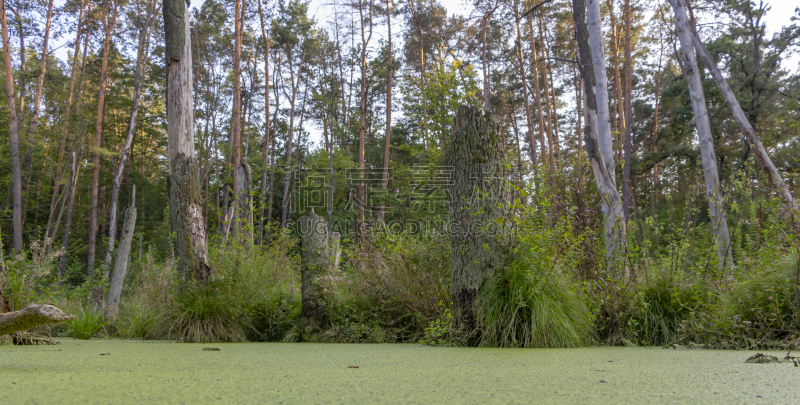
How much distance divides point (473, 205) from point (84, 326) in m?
5.41

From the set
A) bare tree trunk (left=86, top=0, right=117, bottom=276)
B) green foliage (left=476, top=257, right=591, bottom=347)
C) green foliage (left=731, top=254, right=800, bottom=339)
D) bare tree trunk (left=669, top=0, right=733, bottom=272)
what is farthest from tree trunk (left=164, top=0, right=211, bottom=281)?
bare tree trunk (left=86, top=0, right=117, bottom=276)

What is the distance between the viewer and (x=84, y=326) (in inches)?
226

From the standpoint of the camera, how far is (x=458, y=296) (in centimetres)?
371

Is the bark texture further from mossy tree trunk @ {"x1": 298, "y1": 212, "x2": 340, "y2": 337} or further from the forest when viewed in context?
mossy tree trunk @ {"x1": 298, "y1": 212, "x2": 340, "y2": 337}

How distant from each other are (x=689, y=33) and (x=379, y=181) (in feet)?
40.1

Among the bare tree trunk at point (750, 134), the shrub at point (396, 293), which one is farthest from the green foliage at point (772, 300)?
the shrub at point (396, 293)

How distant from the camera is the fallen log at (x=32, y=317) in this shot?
1.62 m

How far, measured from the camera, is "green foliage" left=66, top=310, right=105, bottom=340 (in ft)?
18.8

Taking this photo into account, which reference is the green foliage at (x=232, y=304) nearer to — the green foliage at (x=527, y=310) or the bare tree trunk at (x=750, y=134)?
the green foliage at (x=527, y=310)

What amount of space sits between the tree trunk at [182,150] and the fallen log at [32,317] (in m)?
3.42

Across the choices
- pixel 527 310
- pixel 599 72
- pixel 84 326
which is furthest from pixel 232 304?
pixel 599 72

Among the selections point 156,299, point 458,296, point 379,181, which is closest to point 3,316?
point 458,296

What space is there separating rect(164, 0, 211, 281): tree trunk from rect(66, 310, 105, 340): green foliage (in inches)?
72.3

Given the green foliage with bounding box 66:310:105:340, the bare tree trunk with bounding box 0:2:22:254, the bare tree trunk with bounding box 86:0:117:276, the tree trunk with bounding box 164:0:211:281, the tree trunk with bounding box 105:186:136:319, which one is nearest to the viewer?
the tree trunk with bounding box 164:0:211:281
